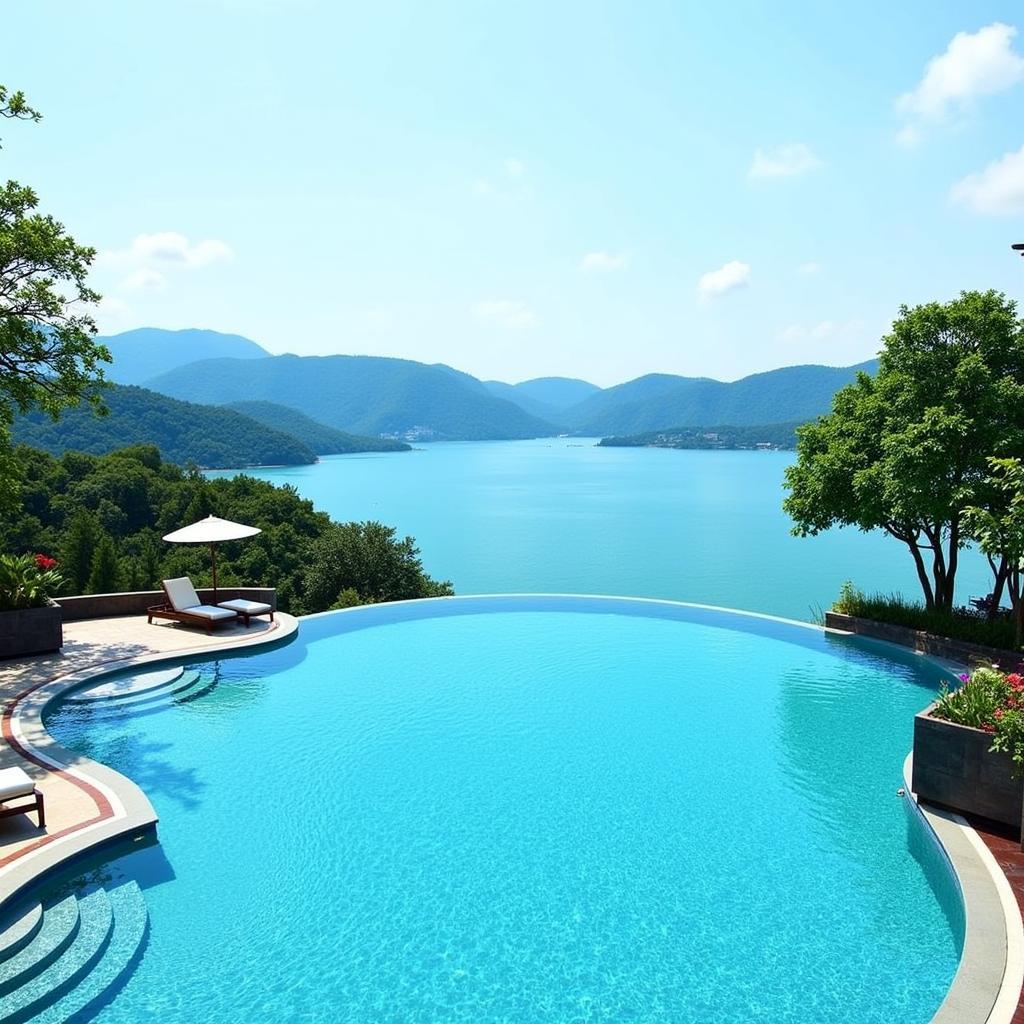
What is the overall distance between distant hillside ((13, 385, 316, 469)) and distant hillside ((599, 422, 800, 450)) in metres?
97.6

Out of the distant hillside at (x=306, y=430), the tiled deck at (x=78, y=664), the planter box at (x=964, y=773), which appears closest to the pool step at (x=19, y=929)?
the tiled deck at (x=78, y=664)

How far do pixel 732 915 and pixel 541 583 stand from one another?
111 ft

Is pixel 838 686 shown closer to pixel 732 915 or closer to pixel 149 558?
pixel 732 915

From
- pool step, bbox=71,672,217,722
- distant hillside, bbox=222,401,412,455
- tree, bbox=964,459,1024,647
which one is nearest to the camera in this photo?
tree, bbox=964,459,1024,647

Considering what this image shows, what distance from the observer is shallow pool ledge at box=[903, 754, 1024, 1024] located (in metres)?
4.27

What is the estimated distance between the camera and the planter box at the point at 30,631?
36.0ft

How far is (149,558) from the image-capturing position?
104ft

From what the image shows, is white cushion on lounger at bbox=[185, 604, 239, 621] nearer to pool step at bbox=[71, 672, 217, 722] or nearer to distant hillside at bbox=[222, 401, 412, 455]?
pool step at bbox=[71, 672, 217, 722]

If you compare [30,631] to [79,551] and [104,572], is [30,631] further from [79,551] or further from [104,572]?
[79,551]

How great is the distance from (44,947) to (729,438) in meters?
181

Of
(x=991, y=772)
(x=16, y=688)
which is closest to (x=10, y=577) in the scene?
(x=16, y=688)

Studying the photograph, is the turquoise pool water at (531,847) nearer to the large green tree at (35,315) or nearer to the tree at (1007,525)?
the tree at (1007,525)

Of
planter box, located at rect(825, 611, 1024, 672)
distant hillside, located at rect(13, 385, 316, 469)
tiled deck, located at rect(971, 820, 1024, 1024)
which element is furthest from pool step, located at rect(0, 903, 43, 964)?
distant hillside, located at rect(13, 385, 316, 469)

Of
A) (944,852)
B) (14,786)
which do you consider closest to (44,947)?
(14,786)
